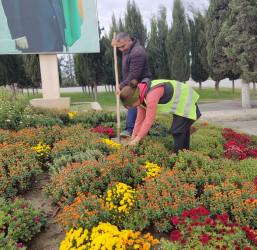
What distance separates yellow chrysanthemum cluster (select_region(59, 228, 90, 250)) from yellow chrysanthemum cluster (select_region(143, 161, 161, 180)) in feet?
3.69

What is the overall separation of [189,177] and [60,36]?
12.3 meters

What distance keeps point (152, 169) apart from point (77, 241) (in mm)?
1352

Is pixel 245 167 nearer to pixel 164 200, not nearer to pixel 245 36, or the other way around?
pixel 164 200

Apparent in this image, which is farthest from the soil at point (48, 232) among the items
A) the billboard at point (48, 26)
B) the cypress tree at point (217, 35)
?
the cypress tree at point (217, 35)

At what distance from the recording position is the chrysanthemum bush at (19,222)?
7.86ft

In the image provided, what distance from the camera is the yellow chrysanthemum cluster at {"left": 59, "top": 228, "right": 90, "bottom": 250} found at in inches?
83.2

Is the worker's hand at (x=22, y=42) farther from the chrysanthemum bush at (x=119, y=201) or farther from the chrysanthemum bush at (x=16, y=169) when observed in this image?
the chrysanthemum bush at (x=119, y=201)

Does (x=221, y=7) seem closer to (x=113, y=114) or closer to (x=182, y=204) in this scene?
(x=113, y=114)

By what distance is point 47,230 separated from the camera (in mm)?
2738

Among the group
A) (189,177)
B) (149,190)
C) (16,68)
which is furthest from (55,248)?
(16,68)

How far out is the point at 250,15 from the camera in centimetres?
1230

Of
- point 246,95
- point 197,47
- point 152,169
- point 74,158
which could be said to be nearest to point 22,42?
point 74,158

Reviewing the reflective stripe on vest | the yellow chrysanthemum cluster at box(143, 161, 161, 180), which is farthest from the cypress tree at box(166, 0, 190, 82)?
the yellow chrysanthemum cluster at box(143, 161, 161, 180)

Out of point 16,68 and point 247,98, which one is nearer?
point 247,98
